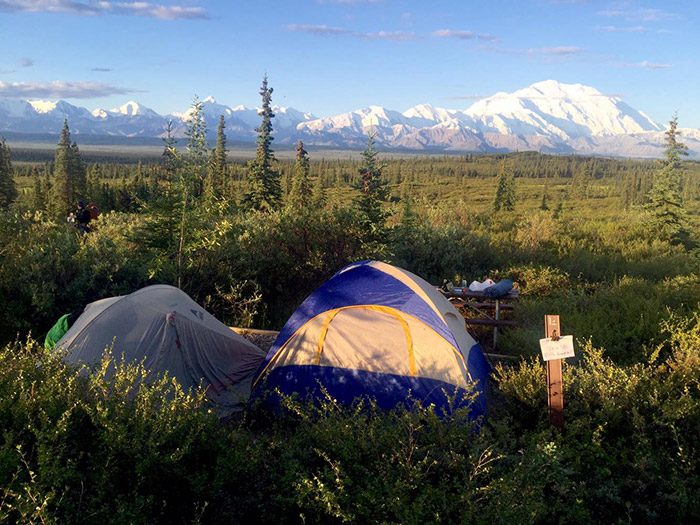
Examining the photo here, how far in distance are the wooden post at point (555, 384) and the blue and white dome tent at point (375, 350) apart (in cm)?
99

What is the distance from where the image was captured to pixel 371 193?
48.3ft

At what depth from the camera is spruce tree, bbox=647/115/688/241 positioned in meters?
27.5

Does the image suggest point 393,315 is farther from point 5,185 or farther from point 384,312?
point 5,185

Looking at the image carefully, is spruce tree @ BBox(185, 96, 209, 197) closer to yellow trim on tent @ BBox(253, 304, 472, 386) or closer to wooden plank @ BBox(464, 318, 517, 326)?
yellow trim on tent @ BBox(253, 304, 472, 386)

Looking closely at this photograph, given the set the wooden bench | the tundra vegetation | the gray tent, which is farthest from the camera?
the wooden bench

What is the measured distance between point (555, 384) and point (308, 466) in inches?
110

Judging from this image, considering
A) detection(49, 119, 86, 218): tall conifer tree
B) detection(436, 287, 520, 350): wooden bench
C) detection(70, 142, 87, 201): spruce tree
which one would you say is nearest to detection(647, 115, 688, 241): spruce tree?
detection(436, 287, 520, 350): wooden bench

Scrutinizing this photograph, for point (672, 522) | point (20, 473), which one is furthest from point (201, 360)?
point (672, 522)

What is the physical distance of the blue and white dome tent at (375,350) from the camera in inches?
258

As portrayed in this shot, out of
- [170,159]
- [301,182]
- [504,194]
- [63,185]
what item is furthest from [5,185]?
[504,194]

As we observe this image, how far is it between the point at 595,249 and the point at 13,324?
18582 mm

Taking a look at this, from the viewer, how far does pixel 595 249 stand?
19.8 metres

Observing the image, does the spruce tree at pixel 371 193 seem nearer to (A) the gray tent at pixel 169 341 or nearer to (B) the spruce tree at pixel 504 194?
(A) the gray tent at pixel 169 341

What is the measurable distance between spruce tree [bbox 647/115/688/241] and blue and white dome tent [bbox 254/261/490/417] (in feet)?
80.4
